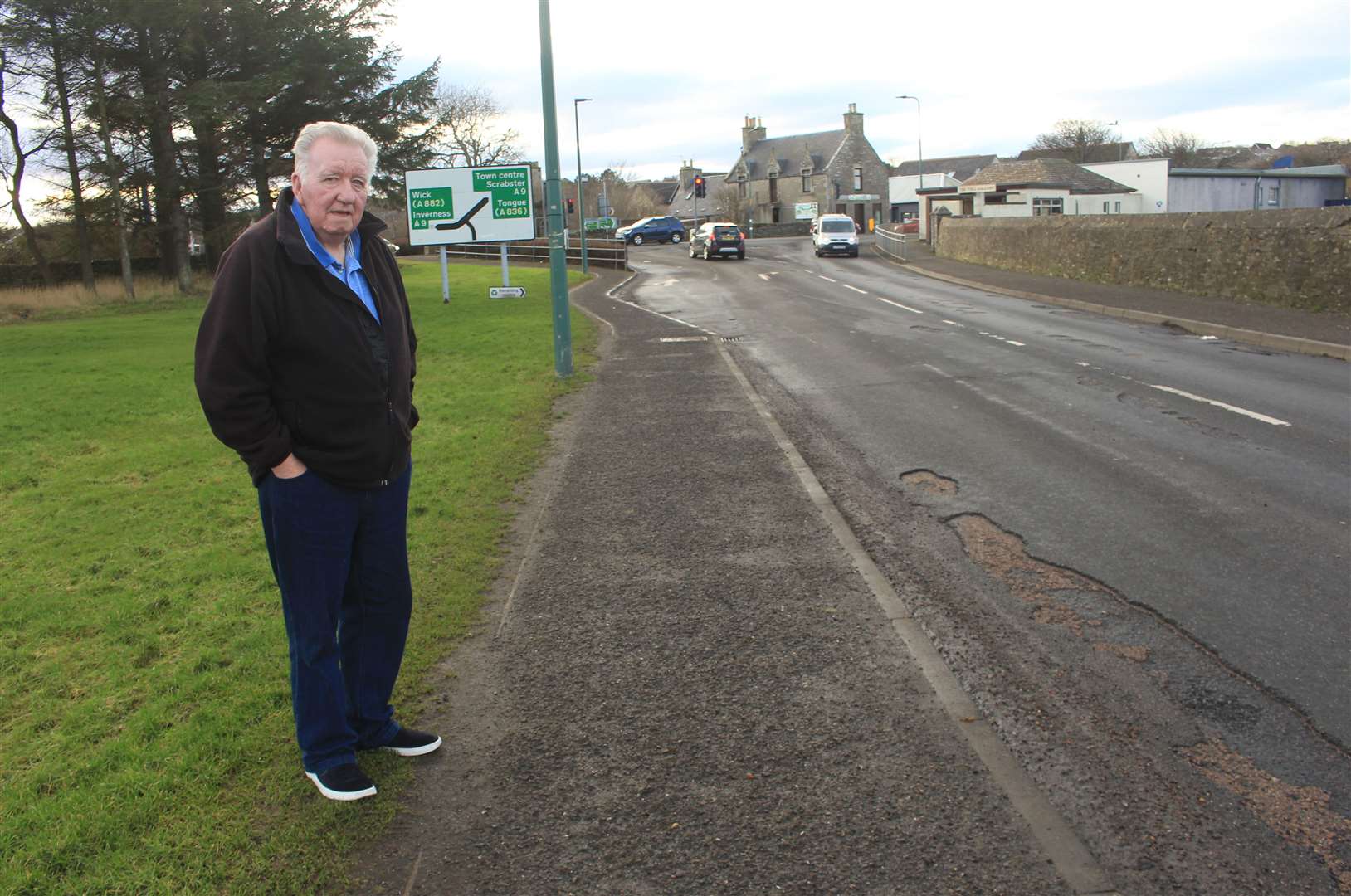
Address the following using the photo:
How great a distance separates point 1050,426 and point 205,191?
3178 centimetres

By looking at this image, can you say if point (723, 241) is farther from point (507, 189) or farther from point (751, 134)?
point (751, 134)

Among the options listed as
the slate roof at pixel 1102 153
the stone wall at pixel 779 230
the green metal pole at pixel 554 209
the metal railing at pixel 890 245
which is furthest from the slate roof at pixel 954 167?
the green metal pole at pixel 554 209

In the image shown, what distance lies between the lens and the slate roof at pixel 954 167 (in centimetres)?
11762

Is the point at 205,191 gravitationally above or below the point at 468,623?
above

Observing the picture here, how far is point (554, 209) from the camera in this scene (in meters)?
13.6

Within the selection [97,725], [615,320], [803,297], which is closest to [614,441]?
[97,725]

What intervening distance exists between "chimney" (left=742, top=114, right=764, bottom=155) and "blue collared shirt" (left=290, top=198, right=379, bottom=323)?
10239 cm

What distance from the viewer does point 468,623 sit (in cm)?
503

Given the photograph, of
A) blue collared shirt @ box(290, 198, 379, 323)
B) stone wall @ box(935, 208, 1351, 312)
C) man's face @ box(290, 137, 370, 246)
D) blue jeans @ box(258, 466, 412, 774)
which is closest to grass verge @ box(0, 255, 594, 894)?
blue jeans @ box(258, 466, 412, 774)

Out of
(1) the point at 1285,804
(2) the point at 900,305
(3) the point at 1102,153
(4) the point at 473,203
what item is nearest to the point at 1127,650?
(1) the point at 1285,804

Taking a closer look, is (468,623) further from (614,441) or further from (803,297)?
(803,297)

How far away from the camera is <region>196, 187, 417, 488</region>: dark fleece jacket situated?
306cm

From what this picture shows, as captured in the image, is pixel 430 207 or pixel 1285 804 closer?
pixel 1285 804

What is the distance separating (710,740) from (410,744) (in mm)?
1100
